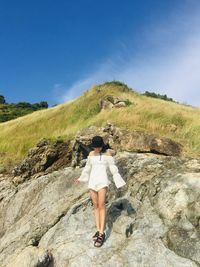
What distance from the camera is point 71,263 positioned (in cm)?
1227

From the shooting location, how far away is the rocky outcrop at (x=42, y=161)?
23.5 m

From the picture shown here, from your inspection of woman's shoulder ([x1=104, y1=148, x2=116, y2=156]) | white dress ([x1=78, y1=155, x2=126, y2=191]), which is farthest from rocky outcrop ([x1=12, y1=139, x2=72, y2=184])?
white dress ([x1=78, y1=155, x2=126, y2=191])

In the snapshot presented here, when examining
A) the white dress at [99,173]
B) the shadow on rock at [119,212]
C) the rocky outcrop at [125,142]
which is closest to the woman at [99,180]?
the white dress at [99,173]

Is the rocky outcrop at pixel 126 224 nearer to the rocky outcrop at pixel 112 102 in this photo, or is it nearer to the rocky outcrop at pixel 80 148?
the rocky outcrop at pixel 80 148

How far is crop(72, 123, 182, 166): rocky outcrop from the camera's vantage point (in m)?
21.0

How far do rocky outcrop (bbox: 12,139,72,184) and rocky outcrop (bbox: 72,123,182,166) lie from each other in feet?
4.71

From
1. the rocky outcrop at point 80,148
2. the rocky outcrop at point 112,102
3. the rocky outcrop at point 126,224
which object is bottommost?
the rocky outcrop at point 126,224

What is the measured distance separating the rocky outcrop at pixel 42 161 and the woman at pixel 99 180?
9719 mm

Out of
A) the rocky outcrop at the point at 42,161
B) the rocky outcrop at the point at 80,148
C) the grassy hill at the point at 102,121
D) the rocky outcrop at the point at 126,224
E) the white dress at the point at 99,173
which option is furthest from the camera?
the grassy hill at the point at 102,121

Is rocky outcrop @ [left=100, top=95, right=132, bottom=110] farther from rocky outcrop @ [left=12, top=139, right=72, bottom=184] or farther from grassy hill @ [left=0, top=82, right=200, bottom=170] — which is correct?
rocky outcrop @ [left=12, top=139, right=72, bottom=184]

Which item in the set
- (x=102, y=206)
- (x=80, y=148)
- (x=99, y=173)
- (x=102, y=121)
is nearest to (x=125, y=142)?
(x=80, y=148)

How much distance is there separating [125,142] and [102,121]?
257 inches

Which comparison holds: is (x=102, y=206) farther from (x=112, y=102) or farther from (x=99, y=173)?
(x=112, y=102)

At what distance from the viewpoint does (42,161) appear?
77.9ft
